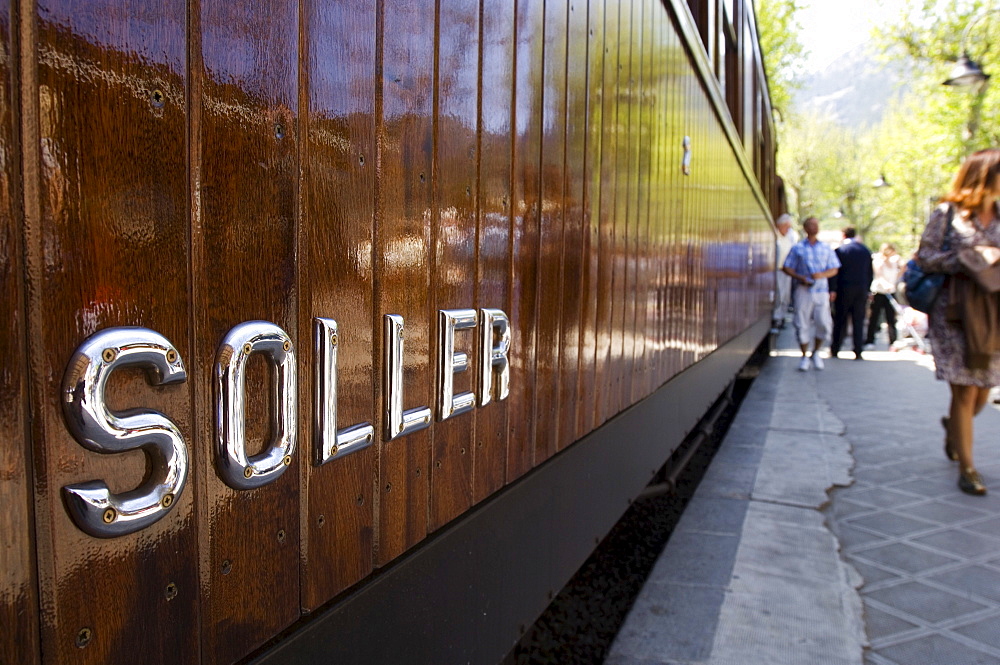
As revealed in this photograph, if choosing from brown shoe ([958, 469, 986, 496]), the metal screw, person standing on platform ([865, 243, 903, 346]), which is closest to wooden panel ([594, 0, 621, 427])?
the metal screw

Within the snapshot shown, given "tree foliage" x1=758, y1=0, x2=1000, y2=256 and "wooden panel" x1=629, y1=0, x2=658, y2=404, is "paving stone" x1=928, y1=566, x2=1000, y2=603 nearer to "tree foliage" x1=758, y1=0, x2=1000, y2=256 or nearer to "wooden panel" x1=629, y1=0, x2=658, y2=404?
"wooden panel" x1=629, y1=0, x2=658, y2=404

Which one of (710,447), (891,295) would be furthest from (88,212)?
(891,295)

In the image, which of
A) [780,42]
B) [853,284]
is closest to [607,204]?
[853,284]

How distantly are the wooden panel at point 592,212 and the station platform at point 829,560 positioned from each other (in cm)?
82

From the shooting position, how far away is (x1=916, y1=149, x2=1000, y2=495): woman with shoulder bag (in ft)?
10.9

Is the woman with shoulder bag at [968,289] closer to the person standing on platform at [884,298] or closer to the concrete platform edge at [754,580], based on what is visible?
the concrete platform edge at [754,580]

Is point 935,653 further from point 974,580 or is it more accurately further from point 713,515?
point 713,515

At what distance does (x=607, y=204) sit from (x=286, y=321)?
48.1 inches

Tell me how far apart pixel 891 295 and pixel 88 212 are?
13.7m

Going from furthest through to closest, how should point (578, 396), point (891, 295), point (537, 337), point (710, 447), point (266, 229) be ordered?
point (891, 295) → point (710, 447) → point (578, 396) → point (537, 337) → point (266, 229)

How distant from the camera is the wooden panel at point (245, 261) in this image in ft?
2.10

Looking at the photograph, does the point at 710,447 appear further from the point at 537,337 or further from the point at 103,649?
the point at 103,649

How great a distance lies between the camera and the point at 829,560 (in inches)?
108

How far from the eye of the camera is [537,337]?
4.64 feet
